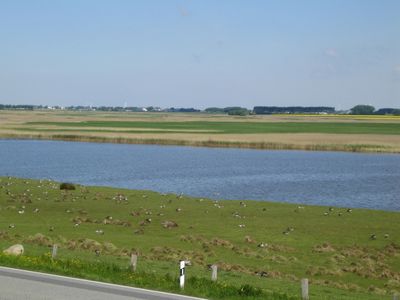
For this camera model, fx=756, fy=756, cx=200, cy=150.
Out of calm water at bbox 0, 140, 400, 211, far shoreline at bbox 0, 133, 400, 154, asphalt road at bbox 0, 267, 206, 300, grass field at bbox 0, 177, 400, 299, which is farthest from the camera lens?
far shoreline at bbox 0, 133, 400, 154

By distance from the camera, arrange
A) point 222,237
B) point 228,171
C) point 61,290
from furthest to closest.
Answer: point 228,171 < point 222,237 < point 61,290

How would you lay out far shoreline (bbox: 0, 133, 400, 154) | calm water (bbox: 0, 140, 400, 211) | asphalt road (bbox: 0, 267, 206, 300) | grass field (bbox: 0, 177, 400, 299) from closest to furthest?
asphalt road (bbox: 0, 267, 206, 300)
grass field (bbox: 0, 177, 400, 299)
calm water (bbox: 0, 140, 400, 211)
far shoreline (bbox: 0, 133, 400, 154)

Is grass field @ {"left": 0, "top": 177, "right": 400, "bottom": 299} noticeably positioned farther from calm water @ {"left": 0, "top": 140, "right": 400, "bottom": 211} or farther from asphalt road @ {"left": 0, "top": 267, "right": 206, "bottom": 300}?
calm water @ {"left": 0, "top": 140, "right": 400, "bottom": 211}

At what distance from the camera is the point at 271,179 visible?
68.0 meters

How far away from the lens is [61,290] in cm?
1859

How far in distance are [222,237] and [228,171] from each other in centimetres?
4061

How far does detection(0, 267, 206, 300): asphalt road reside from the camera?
58.2 ft

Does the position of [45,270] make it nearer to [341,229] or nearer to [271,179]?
[341,229]

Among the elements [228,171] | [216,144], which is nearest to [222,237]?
[228,171]

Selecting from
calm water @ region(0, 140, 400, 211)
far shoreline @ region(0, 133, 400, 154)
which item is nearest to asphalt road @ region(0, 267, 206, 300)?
calm water @ region(0, 140, 400, 211)

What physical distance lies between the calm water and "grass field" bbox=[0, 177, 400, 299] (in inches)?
369

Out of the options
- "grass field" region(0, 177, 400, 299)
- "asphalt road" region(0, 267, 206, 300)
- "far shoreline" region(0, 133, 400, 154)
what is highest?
"asphalt road" region(0, 267, 206, 300)

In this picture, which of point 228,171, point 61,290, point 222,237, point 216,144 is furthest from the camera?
point 216,144

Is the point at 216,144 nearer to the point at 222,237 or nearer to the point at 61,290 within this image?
the point at 222,237
